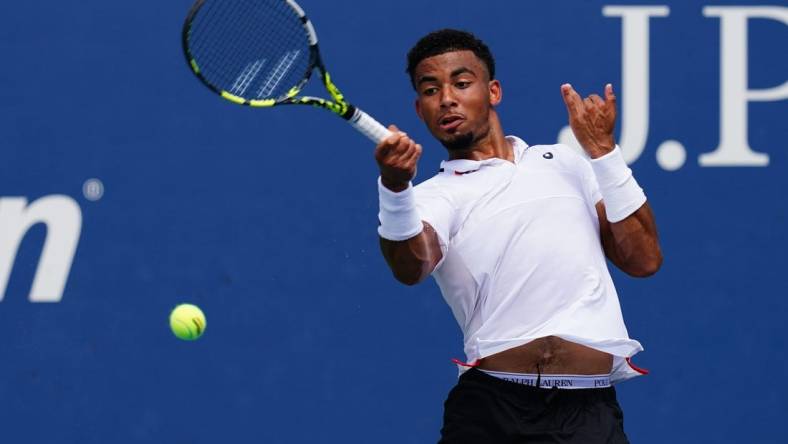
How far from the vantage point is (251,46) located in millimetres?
4586

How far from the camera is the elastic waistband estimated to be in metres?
3.88

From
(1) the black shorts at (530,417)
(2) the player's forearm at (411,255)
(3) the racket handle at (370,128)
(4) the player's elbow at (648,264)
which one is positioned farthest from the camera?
(4) the player's elbow at (648,264)

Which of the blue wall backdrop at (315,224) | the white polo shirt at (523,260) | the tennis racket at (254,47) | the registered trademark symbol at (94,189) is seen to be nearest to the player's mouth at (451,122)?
the white polo shirt at (523,260)

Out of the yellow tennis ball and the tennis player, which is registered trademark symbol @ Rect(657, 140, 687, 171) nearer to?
the tennis player

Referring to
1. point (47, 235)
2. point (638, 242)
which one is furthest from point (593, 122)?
point (47, 235)

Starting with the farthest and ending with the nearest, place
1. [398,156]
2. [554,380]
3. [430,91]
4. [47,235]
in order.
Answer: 1. [47,235]
2. [430,91]
3. [554,380]
4. [398,156]

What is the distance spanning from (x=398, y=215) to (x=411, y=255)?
0.42 feet

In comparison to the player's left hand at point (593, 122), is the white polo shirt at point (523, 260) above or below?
below

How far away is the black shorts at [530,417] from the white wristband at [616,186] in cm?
46

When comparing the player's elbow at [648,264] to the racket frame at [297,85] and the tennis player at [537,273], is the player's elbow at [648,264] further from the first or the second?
the racket frame at [297,85]

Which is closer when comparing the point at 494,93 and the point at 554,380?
the point at 554,380

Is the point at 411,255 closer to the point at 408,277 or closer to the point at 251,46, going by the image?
the point at 408,277

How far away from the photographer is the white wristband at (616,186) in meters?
3.89

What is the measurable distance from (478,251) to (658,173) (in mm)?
1688
